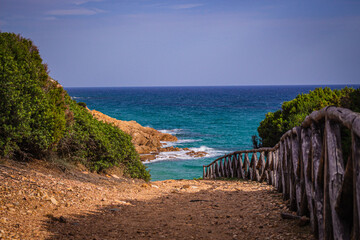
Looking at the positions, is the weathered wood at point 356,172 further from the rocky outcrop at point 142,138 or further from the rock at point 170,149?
the rock at point 170,149

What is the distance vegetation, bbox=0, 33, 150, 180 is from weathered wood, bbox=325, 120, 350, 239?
7.00m

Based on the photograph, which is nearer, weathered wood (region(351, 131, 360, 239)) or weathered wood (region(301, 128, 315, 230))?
weathered wood (region(351, 131, 360, 239))

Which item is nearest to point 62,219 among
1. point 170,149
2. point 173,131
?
point 170,149

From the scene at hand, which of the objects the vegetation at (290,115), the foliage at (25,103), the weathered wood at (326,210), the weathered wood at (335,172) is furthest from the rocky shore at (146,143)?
the weathered wood at (335,172)

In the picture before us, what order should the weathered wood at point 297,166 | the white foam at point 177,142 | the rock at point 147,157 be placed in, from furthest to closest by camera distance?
1. the white foam at point 177,142
2. the rock at point 147,157
3. the weathered wood at point 297,166

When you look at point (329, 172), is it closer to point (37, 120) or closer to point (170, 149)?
point (37, 120)

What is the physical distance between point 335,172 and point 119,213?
4.86 m

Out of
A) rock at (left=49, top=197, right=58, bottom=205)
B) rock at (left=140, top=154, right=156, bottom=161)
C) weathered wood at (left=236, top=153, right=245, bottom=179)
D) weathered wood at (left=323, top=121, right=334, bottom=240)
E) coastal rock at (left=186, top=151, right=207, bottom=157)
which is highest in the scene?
weathered wood at (left=323, top=121, right=334, bottom=240)

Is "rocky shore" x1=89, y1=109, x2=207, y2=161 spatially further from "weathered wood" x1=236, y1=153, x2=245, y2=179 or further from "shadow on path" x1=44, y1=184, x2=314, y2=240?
"shadow on path" x1=44, y1=184, x2=314, y2=240

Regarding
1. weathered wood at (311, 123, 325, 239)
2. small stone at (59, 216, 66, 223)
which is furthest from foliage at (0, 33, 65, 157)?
weathered wood at (311, 123, 325, 239)

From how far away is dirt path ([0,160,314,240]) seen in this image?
4965 millimetres

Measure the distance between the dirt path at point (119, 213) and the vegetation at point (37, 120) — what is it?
0.77 metres

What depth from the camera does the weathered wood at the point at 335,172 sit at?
9.45 feet

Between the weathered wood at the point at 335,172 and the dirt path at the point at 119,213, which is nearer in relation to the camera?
the weathered wood at the point at 335,172
